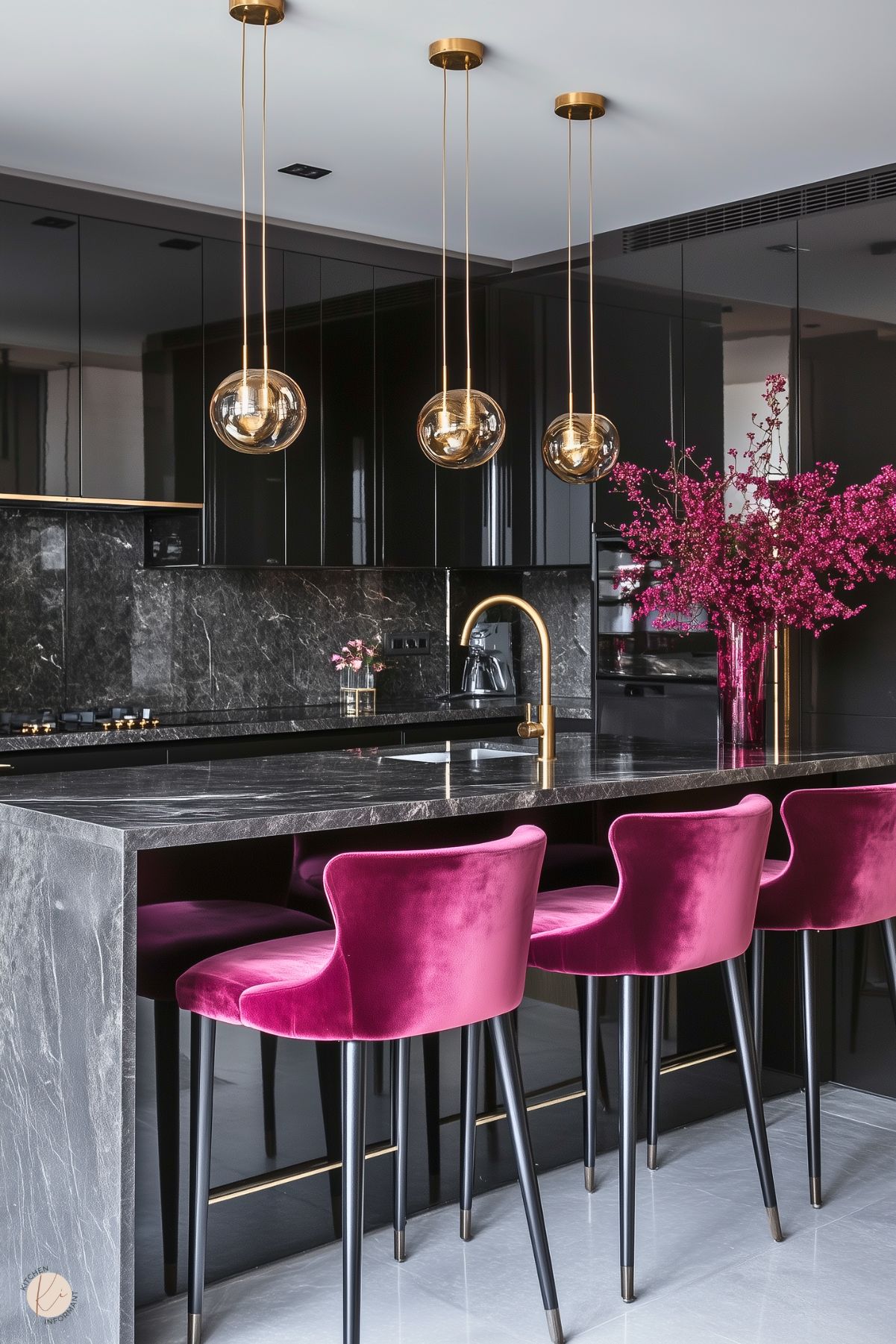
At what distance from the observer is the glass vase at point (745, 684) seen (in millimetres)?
3707

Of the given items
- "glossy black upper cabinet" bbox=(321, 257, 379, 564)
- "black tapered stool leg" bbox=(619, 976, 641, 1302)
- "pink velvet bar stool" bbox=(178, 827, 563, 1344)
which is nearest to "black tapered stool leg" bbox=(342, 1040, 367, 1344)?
"pink velvet bar stool" bbox=(178, 827, 563, 1344)

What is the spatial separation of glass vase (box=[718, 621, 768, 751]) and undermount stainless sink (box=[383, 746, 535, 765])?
0.57 meters

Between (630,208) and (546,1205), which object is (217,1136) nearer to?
(546,1205)

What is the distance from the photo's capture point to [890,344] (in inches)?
172

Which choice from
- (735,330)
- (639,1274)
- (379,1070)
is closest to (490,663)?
(735,330)

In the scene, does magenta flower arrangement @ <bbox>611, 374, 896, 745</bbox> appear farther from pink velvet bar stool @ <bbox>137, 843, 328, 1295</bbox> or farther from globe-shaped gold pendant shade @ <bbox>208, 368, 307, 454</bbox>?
pink velvet bar stool @ <bbox>137, 843, 328, 1295</bbox>

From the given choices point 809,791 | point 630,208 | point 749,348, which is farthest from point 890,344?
point 809,791

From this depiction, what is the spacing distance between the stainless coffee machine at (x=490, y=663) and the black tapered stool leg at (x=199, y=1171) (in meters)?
3.80

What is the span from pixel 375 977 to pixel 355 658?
11.9 feet

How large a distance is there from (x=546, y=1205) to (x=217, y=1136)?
34.4 inches

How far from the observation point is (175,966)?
8.74 feet

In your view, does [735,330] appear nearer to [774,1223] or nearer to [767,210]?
[767,210]

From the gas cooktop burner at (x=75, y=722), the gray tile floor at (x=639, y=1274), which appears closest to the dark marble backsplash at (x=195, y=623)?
the gas cooktop burner at (x=75, y=722)

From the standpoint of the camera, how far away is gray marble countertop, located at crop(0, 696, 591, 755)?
14.7 feet
